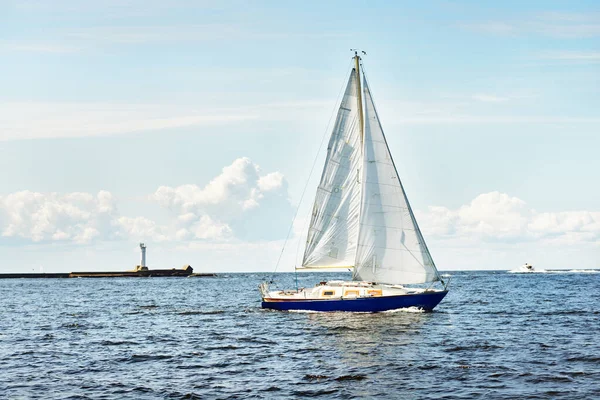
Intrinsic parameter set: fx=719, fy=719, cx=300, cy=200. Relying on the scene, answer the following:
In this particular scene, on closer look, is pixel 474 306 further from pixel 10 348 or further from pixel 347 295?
pixel 10 348

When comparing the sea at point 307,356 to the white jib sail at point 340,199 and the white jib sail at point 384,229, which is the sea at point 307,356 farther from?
the white jib sail at point 340,199

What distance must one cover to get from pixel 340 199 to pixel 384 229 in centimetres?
390

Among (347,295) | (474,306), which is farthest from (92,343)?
(474,306)

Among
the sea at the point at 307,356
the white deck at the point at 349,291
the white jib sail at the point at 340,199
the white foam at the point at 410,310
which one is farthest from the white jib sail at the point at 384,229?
the sea at the point at 307,356

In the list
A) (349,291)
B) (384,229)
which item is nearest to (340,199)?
(384,229)

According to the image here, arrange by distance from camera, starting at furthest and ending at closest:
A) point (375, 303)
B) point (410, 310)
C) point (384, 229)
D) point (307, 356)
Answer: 1. point (410, 310)
2. point (384, 229)
3. point (375, 303)
4. point (307, 356)

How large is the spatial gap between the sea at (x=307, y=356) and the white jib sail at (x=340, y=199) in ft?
15.0

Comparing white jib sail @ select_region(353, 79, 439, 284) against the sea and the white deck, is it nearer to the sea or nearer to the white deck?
the white deck

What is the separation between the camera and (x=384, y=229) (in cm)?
5100

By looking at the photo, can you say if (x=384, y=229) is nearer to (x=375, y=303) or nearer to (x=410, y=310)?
(x=375, y=303)

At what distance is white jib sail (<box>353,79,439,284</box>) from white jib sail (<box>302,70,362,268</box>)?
90 cm

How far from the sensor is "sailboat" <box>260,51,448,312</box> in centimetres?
5091

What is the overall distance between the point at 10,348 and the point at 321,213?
74.9 feet

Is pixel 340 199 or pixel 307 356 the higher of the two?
pixel 340 199
